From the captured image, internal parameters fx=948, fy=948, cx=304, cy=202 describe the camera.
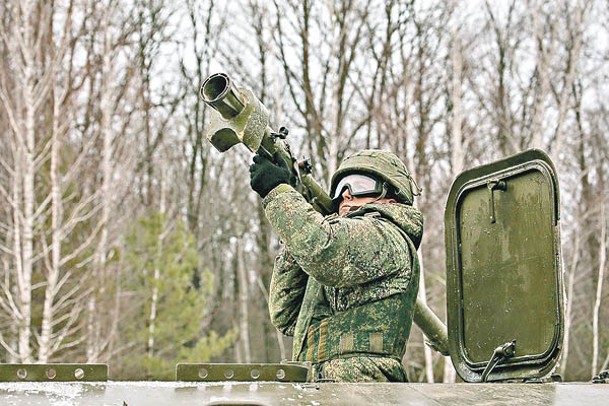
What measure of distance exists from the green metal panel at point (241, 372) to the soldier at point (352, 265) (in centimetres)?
68

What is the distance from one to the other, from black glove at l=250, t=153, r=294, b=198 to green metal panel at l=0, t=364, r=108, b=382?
3.16 feet

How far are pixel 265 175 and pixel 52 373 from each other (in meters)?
1.09

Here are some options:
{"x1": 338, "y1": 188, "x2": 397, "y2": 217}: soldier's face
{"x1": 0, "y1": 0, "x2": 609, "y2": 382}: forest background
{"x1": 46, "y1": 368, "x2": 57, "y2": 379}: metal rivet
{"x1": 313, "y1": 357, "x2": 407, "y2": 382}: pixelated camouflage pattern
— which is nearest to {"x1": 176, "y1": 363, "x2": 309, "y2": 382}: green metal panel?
{"x1": 46, "y1": 368, "x2": 57, "y2": 379}: metal rivet

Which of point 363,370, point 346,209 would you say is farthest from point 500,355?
point 346,209

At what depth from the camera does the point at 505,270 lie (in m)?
3.70

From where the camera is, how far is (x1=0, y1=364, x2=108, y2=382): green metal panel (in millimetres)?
2594

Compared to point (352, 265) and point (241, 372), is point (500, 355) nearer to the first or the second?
point (352, 265)

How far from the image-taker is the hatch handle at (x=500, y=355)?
3551mm

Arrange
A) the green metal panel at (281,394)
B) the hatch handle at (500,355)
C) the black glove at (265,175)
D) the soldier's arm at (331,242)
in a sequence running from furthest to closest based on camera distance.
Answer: the hatch handle at (500,355) → the black glove at (265,175) → the soldier's arm at (331,242) → the green metal panel at (281,394)

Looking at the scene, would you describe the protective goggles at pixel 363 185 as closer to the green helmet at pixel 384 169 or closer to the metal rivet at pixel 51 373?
the green helmet at pixel 384 169

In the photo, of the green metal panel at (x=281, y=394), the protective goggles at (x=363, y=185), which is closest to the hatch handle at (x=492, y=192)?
the protective goggles at (x=363, y=185)

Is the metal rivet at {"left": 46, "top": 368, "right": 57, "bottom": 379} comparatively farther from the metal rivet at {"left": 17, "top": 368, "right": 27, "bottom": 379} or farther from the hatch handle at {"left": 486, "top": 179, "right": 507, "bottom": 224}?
the hatch handle at {"left": 486, "top": 179, "right": 507, "bottom": 224}

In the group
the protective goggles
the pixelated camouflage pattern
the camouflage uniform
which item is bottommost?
the pixelated camouflage pattern

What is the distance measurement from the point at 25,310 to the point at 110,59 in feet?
20.4
